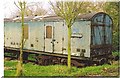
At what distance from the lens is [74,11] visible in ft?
19.3

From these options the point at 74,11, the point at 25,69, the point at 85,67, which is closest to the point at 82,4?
the point at 74,11

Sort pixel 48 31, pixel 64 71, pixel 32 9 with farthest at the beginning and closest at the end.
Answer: pixel 48 31
pixel 32 9
pixel 64 71

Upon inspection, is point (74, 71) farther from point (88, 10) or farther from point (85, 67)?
point (88, 10)

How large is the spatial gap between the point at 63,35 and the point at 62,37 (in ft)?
0.17

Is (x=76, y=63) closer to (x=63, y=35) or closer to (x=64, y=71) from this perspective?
(x=64, y=71)

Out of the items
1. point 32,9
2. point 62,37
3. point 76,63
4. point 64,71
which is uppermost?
point 32,9

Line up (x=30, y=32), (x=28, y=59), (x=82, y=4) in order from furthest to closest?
(x=30, y=32) < (x=28, y=59) < (x=82, y=4)

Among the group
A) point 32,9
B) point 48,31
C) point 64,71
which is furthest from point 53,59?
point 32,9

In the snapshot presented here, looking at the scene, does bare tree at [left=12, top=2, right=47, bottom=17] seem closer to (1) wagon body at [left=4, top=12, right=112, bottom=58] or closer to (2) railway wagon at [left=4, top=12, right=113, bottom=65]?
(2) railway wagon at [left=4, top=12, right=113, bottom=65]

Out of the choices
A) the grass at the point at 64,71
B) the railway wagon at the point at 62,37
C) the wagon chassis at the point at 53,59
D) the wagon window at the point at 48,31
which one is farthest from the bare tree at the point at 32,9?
the grass at the point at 64,71

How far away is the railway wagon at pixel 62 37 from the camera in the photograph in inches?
241

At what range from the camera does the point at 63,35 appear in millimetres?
6359

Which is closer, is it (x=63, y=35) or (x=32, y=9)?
(x=32, y=9)

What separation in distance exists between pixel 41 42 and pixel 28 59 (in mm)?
642
